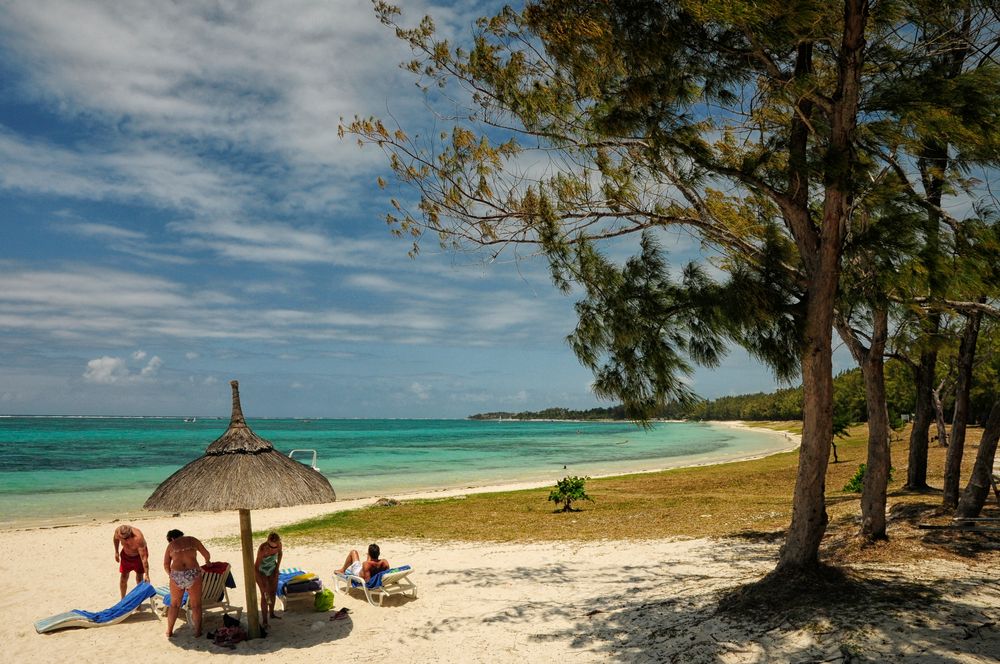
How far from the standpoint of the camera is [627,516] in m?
15.7

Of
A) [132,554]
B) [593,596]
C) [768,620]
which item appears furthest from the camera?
[132,554]

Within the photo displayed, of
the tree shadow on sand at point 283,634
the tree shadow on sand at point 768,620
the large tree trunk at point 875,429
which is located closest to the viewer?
the tree shadow on sand at point 768,620

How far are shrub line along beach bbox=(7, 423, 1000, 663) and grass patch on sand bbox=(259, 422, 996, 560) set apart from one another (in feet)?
0.36

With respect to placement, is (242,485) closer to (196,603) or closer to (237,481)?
(237,481)

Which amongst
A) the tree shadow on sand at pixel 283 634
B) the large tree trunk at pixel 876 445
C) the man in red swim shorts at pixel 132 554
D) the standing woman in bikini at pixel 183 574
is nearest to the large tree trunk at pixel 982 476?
the large tree trunk at pixel 876 445

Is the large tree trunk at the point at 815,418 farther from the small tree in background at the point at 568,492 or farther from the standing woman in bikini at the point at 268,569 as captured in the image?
the small tree in background at the point at 568,492

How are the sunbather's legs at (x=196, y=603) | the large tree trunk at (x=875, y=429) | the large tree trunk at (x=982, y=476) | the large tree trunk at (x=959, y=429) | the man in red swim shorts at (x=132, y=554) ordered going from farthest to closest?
the large tree trunk at (x=959, y=429)
the large tree trunk at (x=982, y=476)
the man in red swim shorts at (x=132, y=554)
the large tree trunk at (x=875, y=429)
the sunbather's legs at (x=196, y=603)

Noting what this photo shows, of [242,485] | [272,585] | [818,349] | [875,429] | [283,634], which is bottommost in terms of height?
[283,634]

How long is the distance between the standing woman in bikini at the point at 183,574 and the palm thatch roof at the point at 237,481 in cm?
55

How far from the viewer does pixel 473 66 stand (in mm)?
6934

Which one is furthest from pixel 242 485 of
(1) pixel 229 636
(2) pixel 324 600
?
(2) pixel 324 600

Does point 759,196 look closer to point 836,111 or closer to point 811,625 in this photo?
point 836,111

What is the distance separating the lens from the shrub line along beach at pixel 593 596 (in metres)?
5.83

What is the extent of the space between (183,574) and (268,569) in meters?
0.91
